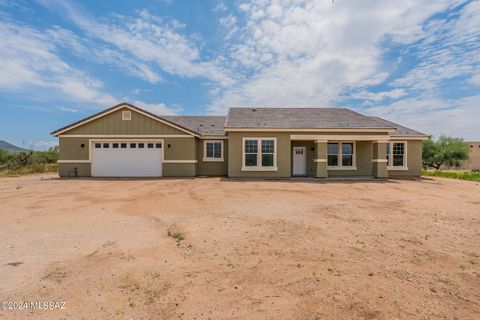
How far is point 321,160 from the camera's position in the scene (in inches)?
676

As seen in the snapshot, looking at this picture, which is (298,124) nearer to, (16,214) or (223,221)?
(223,221)

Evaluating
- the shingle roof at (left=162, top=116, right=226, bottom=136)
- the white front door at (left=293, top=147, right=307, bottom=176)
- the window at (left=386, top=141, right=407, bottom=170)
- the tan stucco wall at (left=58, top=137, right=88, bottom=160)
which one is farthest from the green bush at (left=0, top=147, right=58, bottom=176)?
the window at (left=386, top=141, right=407, bottom=170)

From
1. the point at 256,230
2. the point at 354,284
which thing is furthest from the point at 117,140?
the point at 354,284

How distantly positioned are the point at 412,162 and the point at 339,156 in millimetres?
5838

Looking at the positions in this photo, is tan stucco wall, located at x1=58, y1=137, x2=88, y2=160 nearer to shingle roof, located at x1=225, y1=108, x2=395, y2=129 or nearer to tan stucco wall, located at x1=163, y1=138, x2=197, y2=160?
tan stucco wall, located at x1=163, y1=138, x2=197, y2=160

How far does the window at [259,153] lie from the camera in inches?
677

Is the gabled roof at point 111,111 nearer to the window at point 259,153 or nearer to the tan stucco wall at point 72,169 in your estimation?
the tan stucco wall at point 72,169

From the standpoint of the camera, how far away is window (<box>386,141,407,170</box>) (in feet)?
62.6

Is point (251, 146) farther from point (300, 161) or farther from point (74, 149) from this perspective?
point (74, 149)

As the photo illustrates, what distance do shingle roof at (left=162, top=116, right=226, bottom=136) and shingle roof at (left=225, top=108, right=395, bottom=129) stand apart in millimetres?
1426

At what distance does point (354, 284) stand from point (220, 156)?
15828 mm

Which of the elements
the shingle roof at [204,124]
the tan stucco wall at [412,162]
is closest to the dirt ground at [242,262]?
the tan stucco wall at [412,162]

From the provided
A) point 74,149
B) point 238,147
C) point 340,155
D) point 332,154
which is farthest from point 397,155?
point 74,149

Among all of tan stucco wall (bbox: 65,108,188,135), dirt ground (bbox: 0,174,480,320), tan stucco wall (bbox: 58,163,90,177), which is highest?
tan stucco wall (bbox: 65,108,188,135)
